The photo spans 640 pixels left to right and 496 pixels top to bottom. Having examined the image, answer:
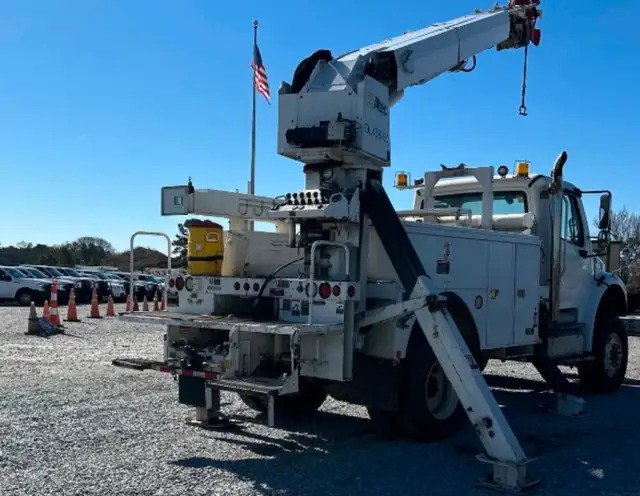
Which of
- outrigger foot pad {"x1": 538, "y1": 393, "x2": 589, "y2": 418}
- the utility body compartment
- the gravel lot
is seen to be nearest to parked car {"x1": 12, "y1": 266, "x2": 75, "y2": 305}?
the gravel lot

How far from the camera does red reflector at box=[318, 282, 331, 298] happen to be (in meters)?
6.32

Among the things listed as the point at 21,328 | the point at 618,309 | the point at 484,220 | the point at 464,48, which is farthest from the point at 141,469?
the point at 21,328

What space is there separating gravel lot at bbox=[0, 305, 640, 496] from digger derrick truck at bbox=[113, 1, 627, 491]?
1.15ft

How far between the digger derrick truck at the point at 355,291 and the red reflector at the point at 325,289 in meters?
0.01

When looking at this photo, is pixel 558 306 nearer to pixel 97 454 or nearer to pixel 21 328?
pixel 97 454

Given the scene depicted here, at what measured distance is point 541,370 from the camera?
29.2ft

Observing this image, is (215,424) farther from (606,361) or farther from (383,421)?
(606,361)

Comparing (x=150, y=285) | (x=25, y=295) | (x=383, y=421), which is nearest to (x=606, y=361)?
(x=383, y=421)

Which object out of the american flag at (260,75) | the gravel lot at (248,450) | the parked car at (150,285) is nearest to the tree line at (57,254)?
the parked car at (150,285)

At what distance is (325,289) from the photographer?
6.35m

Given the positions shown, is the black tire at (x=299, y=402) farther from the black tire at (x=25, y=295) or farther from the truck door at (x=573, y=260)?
the black tire at (x=25, y=295)

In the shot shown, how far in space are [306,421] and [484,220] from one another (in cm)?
328

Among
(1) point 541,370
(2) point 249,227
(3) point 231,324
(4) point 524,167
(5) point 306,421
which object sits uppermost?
(4) point 524,167

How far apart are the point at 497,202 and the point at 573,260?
1331mm
